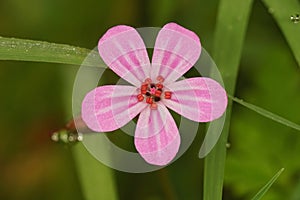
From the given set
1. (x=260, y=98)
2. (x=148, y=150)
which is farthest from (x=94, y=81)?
(x=260, y=98)

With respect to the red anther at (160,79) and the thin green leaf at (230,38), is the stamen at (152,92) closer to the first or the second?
the red anther at (160,79)

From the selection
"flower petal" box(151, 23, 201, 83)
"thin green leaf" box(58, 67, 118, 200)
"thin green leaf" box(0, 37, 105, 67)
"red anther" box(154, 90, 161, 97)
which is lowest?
"thin green leaf" box(58, 67, 118, 200)

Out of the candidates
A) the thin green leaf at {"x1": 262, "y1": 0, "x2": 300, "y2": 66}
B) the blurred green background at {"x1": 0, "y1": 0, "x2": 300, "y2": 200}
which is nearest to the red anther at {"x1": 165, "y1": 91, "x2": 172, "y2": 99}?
the thin green leaf at {"x1": 262, "y1": 0, "x2": 300, "y2": 66}

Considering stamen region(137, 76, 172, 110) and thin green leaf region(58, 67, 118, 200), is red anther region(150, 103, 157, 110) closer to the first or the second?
stamen region(137, 76, 172, 110)

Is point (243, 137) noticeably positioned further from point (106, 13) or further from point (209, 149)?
point (106, 13)

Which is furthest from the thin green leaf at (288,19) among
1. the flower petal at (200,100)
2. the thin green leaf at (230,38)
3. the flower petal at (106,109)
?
the flower petal at (106,109)
